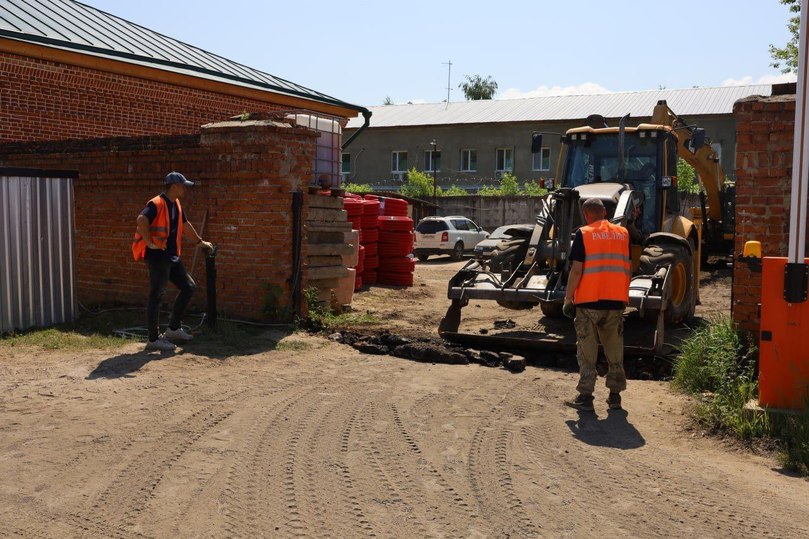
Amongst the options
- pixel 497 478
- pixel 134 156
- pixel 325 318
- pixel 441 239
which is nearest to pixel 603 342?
pixel 497 478

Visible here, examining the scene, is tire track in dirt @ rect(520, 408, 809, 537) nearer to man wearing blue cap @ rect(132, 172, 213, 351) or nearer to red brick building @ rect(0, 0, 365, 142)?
man wearing blue cap @ rect(132, 172, 213, 351)

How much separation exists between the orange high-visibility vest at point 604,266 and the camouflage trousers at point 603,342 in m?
0.15

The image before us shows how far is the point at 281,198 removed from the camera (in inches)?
394

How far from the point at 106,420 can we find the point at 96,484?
4.61 feet

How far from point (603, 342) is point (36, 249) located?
6.97m

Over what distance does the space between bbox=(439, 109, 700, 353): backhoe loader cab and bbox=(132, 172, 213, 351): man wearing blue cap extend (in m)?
3.17

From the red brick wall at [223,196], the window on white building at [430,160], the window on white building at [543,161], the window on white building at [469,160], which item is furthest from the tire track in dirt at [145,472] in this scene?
the window on white building at [430,160]

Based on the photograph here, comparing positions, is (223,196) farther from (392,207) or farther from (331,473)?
(392,207)

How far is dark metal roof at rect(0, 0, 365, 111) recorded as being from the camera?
14.6 meters

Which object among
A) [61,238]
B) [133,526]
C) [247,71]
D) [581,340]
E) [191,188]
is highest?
[247,71]

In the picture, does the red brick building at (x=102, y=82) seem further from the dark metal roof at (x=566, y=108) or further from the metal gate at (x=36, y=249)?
the dark metal roof at (x=566, y=108)

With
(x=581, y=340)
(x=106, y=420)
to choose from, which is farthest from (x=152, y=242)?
(x=581, y=340)

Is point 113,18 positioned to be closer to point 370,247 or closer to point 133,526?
point 370,247

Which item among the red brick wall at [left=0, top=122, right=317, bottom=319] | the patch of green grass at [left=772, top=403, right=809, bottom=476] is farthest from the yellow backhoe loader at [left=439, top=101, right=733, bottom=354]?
the patch of green grass at [left=772, top=403, right=809, bottom=476]
